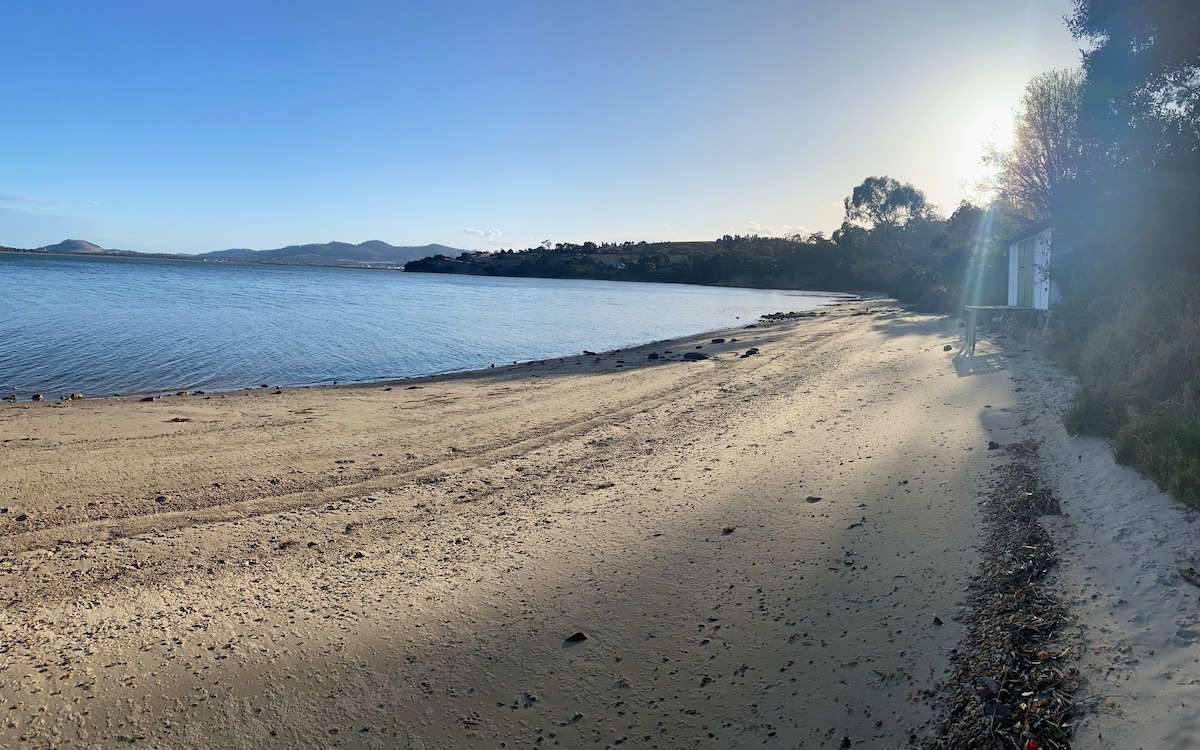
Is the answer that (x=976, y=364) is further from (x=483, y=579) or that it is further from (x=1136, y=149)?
(x=483, y=579)

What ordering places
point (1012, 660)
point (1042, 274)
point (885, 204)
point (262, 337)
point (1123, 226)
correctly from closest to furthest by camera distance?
point (1012, 660)
point (1123, 226)
point (1042, 274)
point (262, 337)
point (885, 204)

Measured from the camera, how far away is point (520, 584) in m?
4.67

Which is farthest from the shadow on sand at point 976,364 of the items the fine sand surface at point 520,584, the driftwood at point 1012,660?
the driftwood at point 1012,660

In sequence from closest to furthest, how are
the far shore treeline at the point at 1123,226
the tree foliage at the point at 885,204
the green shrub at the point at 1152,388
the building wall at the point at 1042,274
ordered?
1. the green shrub at the point at 1152,388
2. the far shore treeline at the point at 1123,226
3. the building wall at the point at 1042,274
4. the tree foliage at the point at 885,204

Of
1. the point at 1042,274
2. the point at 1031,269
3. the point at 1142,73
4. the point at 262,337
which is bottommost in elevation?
the point at 262,337

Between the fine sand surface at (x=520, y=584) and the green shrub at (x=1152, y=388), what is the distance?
35 centimetres

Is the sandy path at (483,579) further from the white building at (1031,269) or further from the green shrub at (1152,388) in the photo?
the white building at (1031,269)

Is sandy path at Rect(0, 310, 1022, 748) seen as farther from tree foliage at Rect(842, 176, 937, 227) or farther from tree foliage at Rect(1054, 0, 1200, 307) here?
tree foliage at Rect(842, 176, 937, 227)

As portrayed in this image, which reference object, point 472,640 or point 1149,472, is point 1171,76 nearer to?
point 1149,472

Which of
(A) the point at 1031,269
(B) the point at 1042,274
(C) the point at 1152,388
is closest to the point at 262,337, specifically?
(C) the point at 1152,388

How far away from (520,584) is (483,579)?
0.28 metres

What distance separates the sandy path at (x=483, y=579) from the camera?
3.32 meters

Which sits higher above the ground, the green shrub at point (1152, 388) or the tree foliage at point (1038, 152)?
the tree foliage at point (1038, 152)

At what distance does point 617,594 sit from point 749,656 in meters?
1.04
